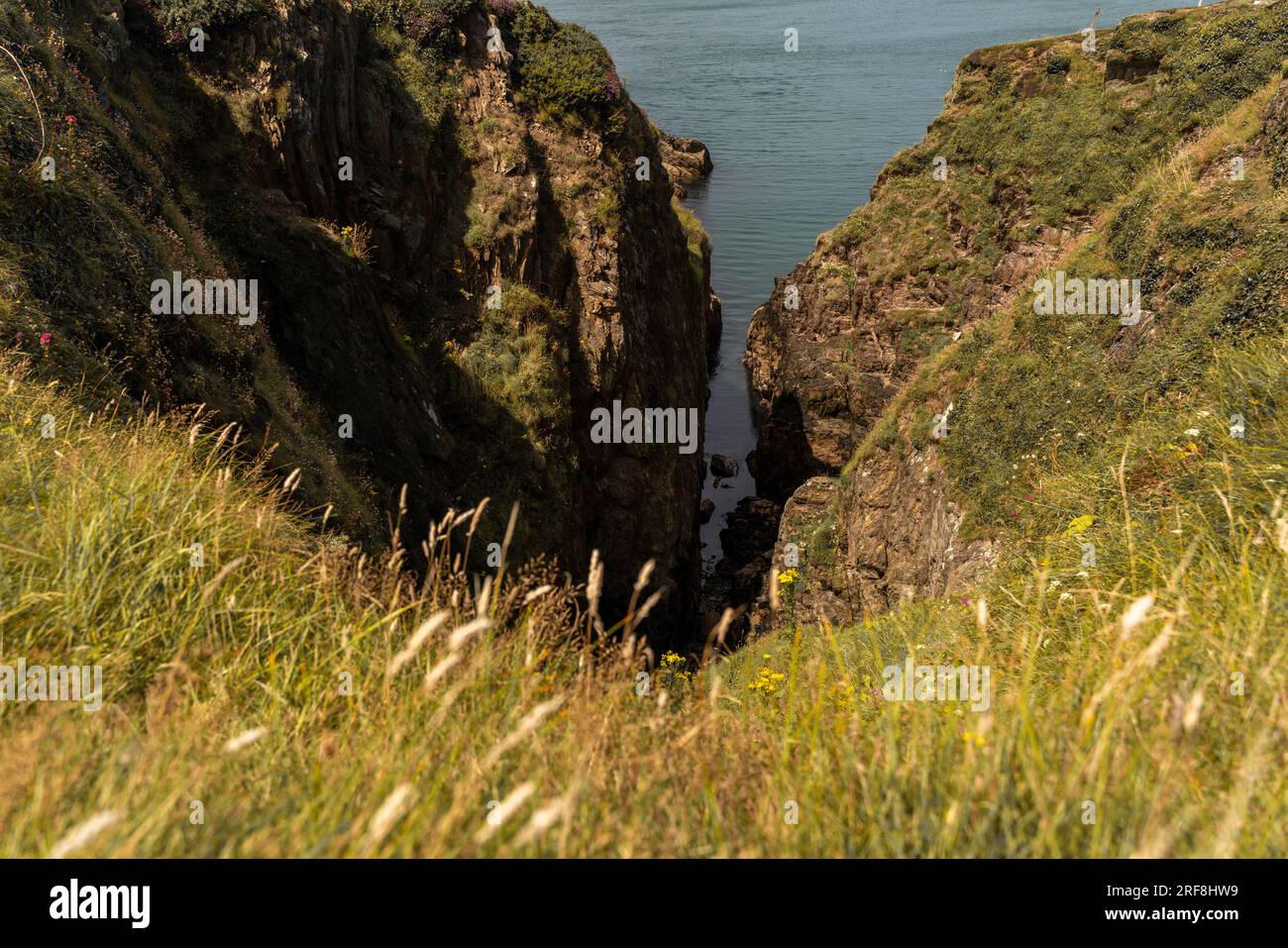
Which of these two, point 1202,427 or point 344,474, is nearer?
point 1202,427

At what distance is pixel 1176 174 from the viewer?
1895 cm

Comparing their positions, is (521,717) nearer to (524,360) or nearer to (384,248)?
(524,360)

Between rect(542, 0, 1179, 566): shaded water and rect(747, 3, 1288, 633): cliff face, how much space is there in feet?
37.1

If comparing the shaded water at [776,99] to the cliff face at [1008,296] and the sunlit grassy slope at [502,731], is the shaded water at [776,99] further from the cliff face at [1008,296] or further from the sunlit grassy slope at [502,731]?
the sunlit grassy slope at [502,731]

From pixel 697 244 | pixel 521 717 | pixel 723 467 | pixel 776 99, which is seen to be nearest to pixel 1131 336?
pixel 521 717

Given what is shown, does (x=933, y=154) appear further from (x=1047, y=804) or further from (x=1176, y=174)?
(x=1047, y=804)

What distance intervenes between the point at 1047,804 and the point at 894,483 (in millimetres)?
20956

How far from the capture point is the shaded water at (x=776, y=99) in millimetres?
70750

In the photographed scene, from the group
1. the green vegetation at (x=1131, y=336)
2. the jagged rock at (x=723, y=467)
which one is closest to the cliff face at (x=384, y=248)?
the green vegetation at (x=1131, y=336)

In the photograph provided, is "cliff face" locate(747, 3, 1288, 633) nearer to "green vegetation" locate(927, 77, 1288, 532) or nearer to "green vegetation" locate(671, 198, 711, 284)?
"green vegetation" locate(927, 77, 1288, 532)

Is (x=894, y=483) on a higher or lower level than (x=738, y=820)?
lower

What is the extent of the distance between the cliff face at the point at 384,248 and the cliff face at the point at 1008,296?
982 centimetres

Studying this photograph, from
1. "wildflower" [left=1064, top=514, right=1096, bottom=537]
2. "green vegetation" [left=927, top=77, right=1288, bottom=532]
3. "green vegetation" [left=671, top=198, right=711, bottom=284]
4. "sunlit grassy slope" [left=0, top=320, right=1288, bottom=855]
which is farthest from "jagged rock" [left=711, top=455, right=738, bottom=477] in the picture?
"sunlit grassy slope" [left=0, top=320, right=1288, bottom=855]
